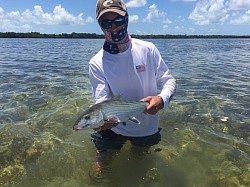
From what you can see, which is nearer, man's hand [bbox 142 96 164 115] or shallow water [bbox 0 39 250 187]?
man's hand [bbox 142 96 164 115]

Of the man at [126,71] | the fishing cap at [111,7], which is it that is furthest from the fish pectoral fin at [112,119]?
the fishing cap at [111,7]

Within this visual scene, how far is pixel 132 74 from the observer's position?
171 inches

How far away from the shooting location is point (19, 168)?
577 cm

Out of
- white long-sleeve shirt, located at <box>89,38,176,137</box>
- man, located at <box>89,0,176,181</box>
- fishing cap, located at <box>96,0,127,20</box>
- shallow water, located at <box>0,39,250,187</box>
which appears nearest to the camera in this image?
fishing cap, located at <box>96,0,127,20</box>

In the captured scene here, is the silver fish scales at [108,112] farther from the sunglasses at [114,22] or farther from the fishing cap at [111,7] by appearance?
the fishing cap at [111,7]

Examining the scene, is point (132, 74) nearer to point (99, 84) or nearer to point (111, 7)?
point (99, 84)

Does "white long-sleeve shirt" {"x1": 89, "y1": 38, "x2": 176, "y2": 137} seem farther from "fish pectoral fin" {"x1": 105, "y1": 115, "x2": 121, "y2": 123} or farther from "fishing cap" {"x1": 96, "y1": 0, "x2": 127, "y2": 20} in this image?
"fishing cap" {"x1": 96, "y1": 0, "x2": 127, "y2": 20}

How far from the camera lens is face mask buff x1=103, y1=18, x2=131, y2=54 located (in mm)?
4230

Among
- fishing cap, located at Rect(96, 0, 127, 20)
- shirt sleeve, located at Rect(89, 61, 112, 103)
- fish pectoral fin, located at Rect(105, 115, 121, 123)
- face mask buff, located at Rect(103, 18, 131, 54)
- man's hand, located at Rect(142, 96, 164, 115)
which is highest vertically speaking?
fishing cap, located at Rect(96, 0, 127, 20)

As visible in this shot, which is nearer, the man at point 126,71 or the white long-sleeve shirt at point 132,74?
the man at point 126,71

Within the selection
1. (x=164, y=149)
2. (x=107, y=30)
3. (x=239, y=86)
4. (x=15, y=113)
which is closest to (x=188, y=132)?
(x=164, y=149)

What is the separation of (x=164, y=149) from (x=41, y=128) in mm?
3115

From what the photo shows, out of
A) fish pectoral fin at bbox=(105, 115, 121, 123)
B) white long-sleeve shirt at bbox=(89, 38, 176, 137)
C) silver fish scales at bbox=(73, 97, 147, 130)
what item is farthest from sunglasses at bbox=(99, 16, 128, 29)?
fish pectoral fin at bbox=(105, 115, 121, 123)

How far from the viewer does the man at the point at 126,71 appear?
413 centimetres
